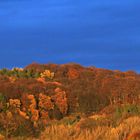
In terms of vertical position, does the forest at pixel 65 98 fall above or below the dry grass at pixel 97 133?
above

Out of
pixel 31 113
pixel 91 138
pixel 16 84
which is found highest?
pixel 16 84

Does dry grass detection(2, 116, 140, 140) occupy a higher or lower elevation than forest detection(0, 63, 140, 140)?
lower

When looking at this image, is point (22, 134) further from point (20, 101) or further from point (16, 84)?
point (16, 84)

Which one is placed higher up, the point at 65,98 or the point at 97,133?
the point at 65,98

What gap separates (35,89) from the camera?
37.7 meters

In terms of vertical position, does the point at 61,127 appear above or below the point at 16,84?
→ below

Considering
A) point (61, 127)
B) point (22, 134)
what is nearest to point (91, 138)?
point (61, 127)

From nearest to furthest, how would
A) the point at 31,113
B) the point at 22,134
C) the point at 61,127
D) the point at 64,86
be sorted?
the point at 61,127, the point at 22,134, the point at 31,113, the point at 64,86

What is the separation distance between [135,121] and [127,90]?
901 inches

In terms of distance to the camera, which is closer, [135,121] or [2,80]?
[135,121]

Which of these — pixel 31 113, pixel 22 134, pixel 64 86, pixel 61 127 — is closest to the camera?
pixel 61 127

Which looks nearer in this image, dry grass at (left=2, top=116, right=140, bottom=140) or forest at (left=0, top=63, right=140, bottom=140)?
dry grass at (left=2, top=116, right=140, bottom=140)

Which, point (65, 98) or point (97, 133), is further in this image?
point (65, 98)

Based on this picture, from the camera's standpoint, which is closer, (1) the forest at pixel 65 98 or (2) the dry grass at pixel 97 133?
(2) the dry grass at pixel 97 133
